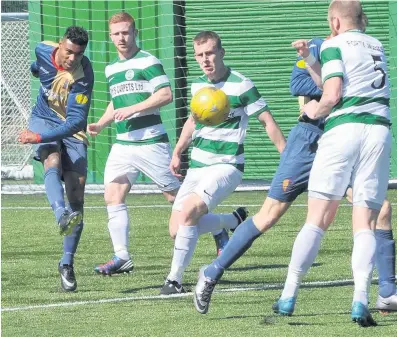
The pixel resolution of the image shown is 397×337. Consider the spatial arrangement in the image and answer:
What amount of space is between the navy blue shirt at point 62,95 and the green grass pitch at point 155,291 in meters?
1.18

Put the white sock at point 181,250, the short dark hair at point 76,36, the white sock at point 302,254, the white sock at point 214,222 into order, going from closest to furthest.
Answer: the white sock at point 302,254
the white sock at point 181,250
the short dark hair at point 76,36
the white sock at point 214,222

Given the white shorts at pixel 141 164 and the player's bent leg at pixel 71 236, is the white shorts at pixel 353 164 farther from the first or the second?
the white shorts at pixel 141 164

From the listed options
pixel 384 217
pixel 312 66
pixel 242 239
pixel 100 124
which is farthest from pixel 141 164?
pixel 312 66

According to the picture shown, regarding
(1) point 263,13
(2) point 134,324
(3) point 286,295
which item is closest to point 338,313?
(3) point 286,295

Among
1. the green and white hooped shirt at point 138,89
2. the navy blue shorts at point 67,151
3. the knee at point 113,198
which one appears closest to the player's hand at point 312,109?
the navy blue shorts at point 67,151

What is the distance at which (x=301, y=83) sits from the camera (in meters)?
8.08

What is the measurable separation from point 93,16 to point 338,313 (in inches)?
479

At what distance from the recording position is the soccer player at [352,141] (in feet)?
24.4

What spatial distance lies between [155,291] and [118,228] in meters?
1.17

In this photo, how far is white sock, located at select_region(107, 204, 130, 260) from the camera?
33.7 feet

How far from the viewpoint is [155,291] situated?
927cm

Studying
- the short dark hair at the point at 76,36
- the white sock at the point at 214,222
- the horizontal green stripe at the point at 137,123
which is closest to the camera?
the short dark hair at the point at 76,36

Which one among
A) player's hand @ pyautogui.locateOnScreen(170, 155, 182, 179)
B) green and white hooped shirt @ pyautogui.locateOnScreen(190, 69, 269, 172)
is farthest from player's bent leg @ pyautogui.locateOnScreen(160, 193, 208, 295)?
player's hand @ pyautogui.locateOnScreen(170, 155, 182, 179)

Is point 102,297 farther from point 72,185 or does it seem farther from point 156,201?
point 156,201
